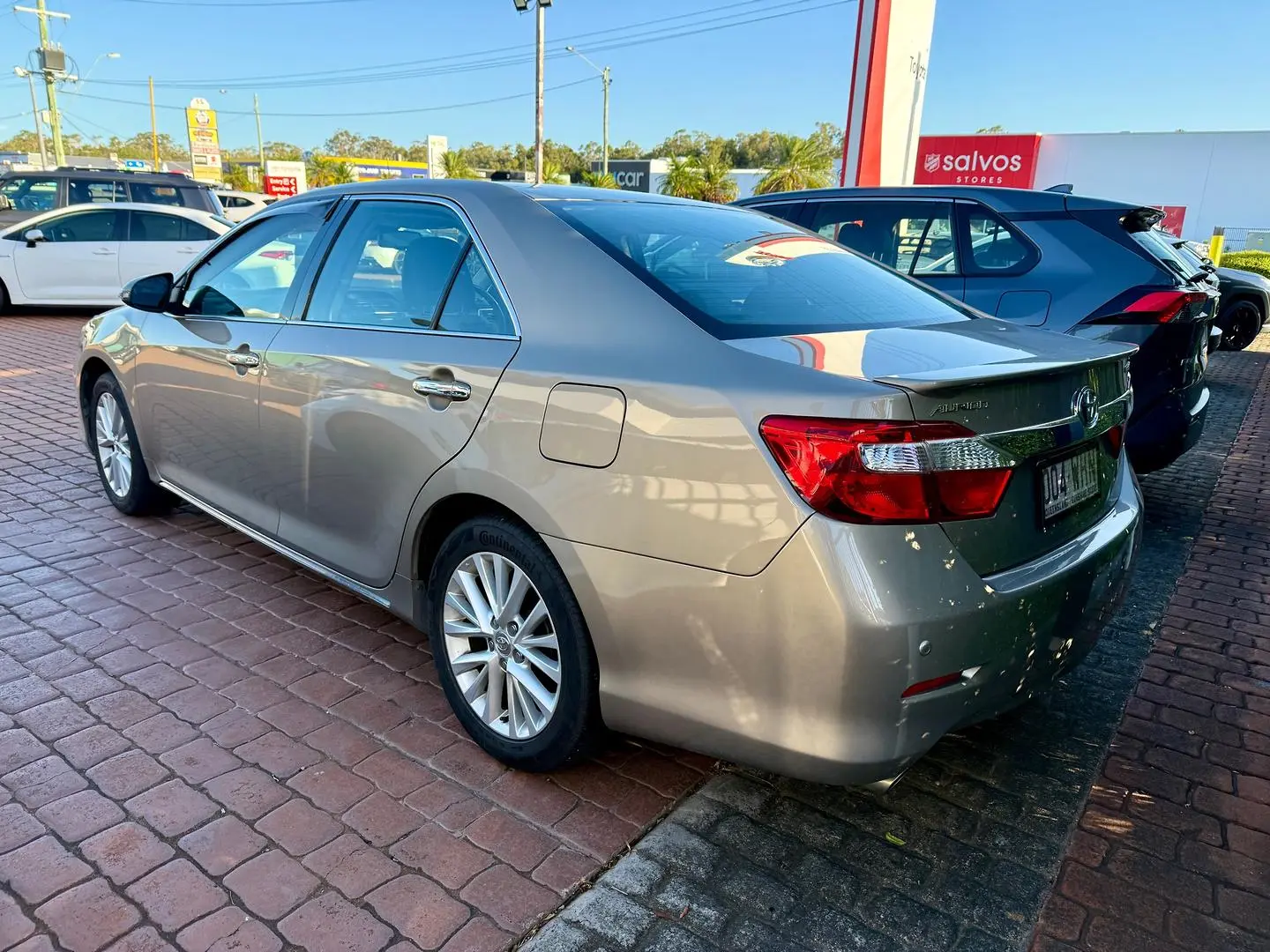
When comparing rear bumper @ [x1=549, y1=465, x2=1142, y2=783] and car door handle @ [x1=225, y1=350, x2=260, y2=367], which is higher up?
car door handle @ [x1=225, y1=350, x2=260, y2=367]

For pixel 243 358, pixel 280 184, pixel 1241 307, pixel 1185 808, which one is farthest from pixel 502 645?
pixel 280 184

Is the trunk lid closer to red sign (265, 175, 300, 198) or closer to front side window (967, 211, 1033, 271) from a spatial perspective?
front side window (967, 211, 1033, 271)

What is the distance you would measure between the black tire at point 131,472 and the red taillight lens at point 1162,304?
5.12m

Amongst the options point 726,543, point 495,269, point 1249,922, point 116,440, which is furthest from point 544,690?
point 116,440

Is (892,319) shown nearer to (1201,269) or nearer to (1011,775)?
(1011,775)

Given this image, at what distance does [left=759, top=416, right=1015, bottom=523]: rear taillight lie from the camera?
1.89 metres

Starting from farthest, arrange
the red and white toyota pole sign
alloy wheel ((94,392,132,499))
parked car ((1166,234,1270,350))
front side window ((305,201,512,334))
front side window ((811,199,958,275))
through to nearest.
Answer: the red and white toyota pole sign
parked car ((1166,234,1270,350))
front side window ((811,199,958,275))
alloy wheel ((94,392,132,499))
front side window ((305,201,512,334))

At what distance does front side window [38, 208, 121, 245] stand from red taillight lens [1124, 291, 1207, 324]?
12.7 meters

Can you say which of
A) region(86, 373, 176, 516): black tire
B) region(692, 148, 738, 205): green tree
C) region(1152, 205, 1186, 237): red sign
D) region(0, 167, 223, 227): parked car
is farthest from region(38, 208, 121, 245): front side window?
region(1152, 205, 1186, 237): red sign

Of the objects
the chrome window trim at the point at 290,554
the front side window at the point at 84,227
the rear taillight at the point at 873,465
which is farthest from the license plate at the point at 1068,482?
the front side window at the point at 84,227

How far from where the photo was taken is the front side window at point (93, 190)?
1291 cm

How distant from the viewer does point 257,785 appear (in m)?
2.59

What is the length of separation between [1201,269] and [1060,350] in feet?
13.3

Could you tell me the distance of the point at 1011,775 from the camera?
2758 mm
